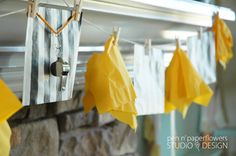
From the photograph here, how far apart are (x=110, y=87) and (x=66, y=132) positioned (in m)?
0.34

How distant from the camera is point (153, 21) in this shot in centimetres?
80

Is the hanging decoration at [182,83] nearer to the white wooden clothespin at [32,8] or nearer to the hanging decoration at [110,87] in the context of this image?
the hanging decoration at [110,87]

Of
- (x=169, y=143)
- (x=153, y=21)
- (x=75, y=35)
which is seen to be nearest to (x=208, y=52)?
(x=153, y=21)

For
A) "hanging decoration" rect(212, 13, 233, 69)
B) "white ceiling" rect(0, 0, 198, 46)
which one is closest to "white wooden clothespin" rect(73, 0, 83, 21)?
"white ceiling" rect(0, 0, 198, 46)

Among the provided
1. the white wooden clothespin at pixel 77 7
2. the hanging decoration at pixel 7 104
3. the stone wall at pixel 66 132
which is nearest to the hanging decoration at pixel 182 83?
the stone wall at pixel 66 132

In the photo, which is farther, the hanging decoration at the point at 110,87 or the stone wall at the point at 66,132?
the stone wall at the point at 66,132

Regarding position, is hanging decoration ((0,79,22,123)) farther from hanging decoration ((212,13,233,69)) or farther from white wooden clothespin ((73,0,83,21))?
hanging decoration ((212,13,233,69))

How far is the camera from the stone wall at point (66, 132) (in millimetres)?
707

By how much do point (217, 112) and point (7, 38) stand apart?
50.2 inches

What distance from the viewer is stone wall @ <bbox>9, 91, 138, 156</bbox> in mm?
707

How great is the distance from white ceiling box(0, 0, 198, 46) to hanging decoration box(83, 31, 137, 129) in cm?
7

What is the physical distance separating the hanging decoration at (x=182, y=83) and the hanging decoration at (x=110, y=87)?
0.26 m

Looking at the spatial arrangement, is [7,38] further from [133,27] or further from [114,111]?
[133,27]

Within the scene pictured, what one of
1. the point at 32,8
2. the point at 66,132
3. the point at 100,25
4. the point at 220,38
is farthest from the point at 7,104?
the point at 220,38
